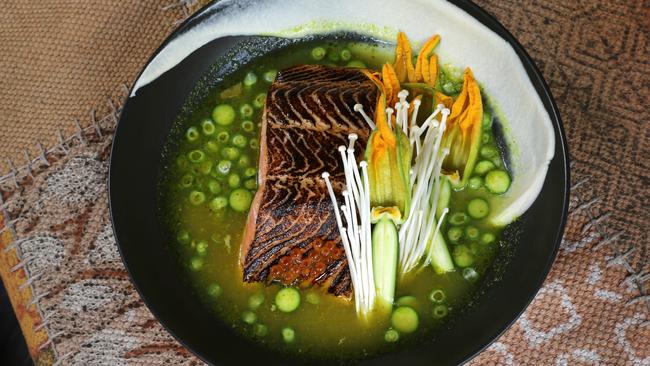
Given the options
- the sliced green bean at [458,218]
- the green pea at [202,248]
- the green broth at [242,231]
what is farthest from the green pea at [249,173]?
the sliced green bean at [458,218]

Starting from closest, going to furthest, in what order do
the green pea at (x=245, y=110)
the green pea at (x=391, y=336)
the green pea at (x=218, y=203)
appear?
1. the green pea at (x=391, y=336)
2. the green pea at (x=218, y=203)
3. the green pea at (x=245, y=110)

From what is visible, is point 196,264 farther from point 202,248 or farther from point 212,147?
point 212,147

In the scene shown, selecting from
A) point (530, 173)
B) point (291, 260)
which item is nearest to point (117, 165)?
point (291, 260)

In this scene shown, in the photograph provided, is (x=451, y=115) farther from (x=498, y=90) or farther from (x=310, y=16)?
(x=310, y=16)

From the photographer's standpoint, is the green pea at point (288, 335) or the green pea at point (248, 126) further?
the green pea at point (248, 126)

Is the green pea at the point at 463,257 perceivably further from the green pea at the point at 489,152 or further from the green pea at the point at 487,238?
the green pea at the point at 489,152

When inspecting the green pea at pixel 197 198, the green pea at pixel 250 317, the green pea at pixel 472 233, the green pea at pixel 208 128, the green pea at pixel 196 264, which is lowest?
the green pea at pixel 472 233

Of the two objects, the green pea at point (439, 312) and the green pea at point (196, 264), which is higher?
the green pea at point (196, 264)

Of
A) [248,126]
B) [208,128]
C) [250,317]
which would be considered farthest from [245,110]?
[250,317]
